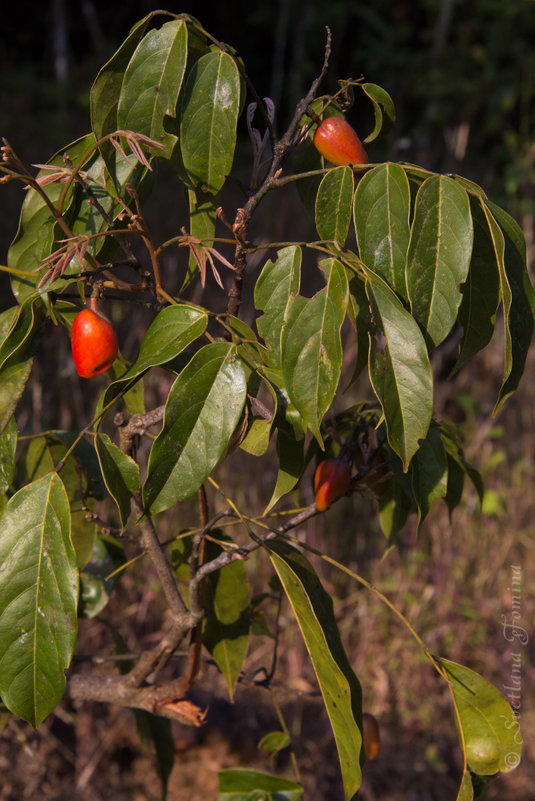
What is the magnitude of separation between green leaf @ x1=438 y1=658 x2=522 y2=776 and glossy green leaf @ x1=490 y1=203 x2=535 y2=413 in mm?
273

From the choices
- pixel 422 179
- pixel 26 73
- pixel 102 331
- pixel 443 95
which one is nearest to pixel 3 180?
pixel 102 331

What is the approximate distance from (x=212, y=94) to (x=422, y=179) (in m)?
0.20

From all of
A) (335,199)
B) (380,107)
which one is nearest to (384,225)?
(335,199)

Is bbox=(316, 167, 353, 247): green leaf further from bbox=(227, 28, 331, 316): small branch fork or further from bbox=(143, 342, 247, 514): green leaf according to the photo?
bbox=(143, 342, 247, 514): green leaf

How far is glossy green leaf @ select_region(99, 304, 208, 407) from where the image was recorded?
55cm

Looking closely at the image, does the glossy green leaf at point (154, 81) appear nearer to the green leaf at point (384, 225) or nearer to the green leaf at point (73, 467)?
the green leaf at point (384, 225)

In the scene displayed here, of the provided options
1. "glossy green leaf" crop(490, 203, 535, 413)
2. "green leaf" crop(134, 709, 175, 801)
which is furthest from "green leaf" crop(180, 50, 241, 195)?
"green leaf" crop(134, 709, 175, 801)

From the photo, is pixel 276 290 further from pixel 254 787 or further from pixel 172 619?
pixel 254 787

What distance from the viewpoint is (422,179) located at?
626 mm

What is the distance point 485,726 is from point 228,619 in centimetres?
31

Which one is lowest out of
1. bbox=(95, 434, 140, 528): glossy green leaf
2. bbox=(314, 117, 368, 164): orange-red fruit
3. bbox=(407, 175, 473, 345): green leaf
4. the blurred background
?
the blurred background

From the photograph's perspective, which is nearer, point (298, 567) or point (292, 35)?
point (298, 567)

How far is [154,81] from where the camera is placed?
578 millimetres

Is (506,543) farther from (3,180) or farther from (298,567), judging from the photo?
(3,180)
